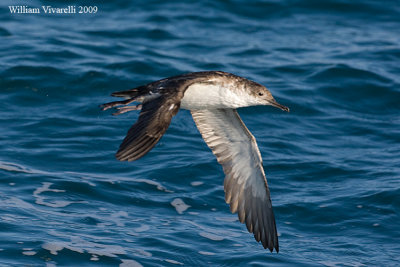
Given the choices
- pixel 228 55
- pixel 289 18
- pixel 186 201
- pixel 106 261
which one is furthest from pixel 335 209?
pixel 289 18

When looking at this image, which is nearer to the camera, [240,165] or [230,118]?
[230,118]

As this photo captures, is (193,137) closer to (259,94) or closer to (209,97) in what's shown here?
(259,94)

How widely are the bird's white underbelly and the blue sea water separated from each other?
1.75 meters

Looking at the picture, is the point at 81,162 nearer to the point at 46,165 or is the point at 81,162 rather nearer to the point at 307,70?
the point at 46,165

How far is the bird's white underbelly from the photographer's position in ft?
25.3

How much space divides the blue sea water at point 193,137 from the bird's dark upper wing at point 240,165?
49 centimetres

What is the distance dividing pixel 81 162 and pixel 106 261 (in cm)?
256

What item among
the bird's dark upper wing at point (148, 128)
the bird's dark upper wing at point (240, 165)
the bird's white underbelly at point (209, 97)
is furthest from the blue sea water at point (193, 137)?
the bird's dark upper wing at point (148, 128)

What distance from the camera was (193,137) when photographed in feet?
36.9

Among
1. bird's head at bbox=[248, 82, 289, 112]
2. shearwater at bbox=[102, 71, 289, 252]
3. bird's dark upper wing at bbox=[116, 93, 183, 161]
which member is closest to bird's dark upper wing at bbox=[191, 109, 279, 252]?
shearwater at bbox=[102, 71, 289, 252]

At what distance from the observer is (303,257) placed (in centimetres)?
844

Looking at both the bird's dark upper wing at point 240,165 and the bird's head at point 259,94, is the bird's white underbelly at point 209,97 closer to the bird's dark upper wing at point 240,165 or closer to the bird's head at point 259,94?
the bird's head at point 259,94

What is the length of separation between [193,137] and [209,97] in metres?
3.49

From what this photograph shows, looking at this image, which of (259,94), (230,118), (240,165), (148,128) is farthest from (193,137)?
(148,128)
